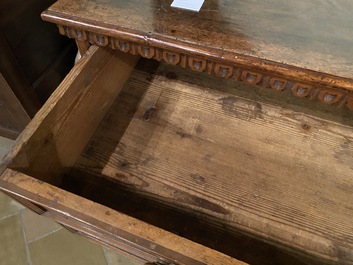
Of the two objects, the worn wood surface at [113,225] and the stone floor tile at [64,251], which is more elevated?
the worn wood surface at [113,225]

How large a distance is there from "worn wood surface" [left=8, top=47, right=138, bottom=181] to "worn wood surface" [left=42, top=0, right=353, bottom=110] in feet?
0.30

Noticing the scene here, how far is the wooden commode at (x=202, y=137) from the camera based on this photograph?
1.61 ft

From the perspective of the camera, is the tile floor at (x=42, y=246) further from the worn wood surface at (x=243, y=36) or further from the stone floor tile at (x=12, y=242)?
the worn wood surface at (x=243, y=36)

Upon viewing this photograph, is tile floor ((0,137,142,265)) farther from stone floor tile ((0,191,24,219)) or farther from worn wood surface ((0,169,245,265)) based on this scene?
worn wood surface ((0,169,245,265))

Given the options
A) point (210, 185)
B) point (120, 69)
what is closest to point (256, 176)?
point (210, 185)

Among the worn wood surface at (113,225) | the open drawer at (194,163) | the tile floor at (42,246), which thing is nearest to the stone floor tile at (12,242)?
the tile floor at (42,246)

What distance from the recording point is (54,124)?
1.93 feet

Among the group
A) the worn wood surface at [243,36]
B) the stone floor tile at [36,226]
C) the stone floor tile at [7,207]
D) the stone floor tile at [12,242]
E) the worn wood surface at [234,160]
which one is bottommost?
the stone floor tile at [36,226]

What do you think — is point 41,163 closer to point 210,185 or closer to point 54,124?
point 54,124

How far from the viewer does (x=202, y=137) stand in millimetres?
745

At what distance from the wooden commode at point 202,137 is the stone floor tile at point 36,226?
0.40 meters

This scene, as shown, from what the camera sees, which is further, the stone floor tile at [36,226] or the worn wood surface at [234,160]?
the stone floor tile at [36,226]

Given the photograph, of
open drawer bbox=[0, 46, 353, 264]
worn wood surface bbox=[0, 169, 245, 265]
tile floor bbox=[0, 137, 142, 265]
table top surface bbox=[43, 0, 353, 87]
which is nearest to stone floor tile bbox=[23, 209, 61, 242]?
tile floor bbox=[0, 137, 142, 265]

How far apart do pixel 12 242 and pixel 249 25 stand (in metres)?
0.97
